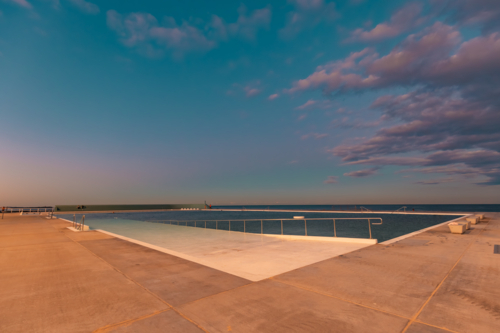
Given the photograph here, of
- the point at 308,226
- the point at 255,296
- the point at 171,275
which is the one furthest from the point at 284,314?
the point at 308,226

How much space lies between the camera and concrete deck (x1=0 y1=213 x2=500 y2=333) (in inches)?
152

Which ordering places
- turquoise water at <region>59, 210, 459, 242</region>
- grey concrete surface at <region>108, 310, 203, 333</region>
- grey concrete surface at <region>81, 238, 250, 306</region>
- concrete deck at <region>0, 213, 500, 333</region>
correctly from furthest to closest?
turquoise water at <region>59, 210, 459, 242</region> < grey concrete surface at <region>81, 238, 250, 306</region> < concrete deck at <region>0, 213, 500, 333</region> < grey concrete surface at <region>108, 310, 203, 333</region>

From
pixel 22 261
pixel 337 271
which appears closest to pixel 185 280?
pixel 337 271

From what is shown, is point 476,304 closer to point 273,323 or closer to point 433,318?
point 433,318

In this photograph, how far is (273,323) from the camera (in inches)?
151

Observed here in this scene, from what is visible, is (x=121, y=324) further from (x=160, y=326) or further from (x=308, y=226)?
(x=308, y=226)

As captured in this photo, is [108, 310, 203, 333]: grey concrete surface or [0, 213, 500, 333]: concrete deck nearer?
[108, 310, 203, 333]: grey concrete surface

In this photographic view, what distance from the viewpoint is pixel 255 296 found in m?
4.93

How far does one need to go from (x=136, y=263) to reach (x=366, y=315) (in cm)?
676

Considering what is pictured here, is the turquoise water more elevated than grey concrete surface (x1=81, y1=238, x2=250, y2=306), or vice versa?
grey concrete surface (x1=81, y1=238, x2=250, y2=306)

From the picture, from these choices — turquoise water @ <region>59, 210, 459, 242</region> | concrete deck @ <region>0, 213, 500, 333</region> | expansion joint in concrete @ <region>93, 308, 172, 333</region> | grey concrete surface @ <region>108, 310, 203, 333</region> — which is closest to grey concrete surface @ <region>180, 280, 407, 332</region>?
concrete deck @ <region>0, 213, 500, 333</region>

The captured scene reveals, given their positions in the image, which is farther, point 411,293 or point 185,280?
point 185,280

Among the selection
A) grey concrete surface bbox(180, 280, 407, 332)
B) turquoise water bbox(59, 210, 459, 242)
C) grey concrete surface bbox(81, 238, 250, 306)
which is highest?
grey concrete surface bbox(180, 280, 407, 332)

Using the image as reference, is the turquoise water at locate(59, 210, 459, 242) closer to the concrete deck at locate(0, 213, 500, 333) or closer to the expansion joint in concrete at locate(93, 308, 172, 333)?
the concrete deck at locate(0, 213, 500, 333)
